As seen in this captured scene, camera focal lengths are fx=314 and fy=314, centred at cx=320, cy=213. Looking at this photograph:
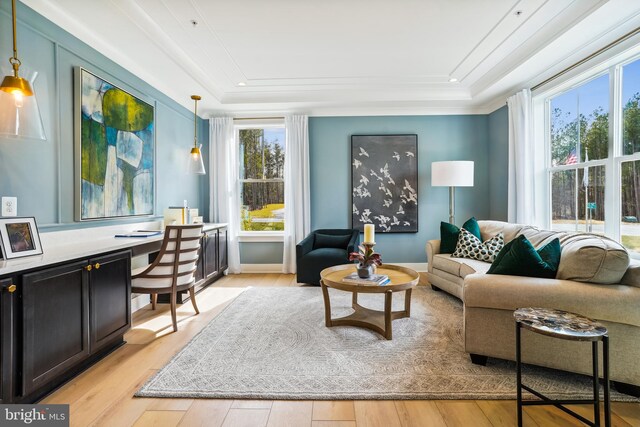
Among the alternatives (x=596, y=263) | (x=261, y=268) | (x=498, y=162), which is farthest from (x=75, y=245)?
(x=498, y=162)

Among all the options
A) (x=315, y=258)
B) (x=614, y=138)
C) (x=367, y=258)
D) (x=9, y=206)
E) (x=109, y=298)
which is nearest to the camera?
(x=9, y=206)

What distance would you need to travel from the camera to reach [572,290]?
6.20 feet

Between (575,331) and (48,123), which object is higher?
(48,123)

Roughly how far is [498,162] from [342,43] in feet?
10.1

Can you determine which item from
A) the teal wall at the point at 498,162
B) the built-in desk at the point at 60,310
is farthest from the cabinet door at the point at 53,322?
the teal wall at the point at 498,162

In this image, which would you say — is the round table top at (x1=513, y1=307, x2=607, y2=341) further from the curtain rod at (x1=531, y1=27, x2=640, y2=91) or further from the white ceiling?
the curtain rod at (x1=531, y1=27, x2=640, y2=91)

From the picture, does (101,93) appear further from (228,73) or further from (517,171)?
(517,171)

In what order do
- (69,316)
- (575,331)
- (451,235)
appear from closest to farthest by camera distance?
(575,331), (69,316), (451,235)

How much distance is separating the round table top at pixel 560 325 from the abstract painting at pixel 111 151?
3.29 m

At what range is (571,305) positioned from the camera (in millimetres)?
1874

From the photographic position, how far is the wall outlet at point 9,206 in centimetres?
204

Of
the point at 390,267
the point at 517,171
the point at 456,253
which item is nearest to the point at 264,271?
the point at 390,267

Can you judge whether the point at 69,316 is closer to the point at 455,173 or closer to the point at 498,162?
the point at 455,173

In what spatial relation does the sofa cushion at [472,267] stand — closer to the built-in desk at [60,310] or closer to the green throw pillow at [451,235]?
the green throw pillow at [451,235]
